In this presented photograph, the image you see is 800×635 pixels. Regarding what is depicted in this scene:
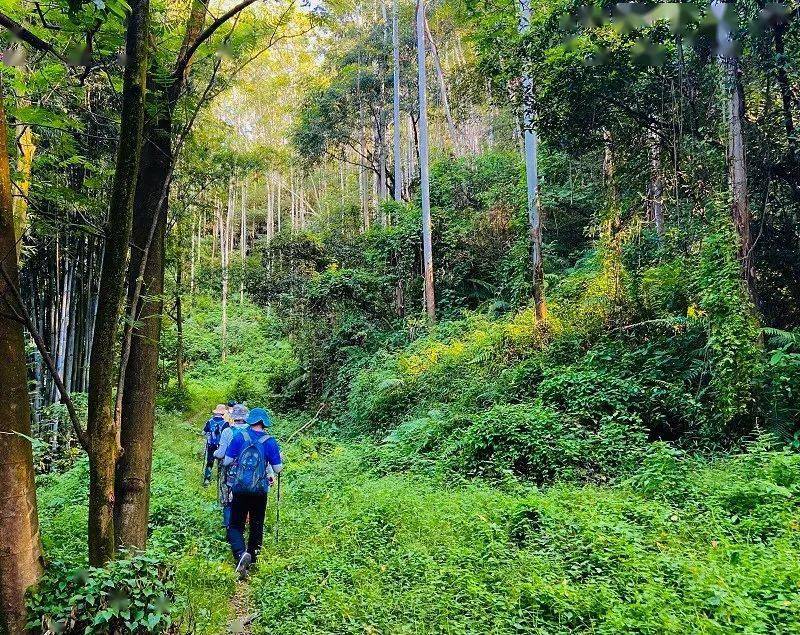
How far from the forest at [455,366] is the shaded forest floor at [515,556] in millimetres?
28

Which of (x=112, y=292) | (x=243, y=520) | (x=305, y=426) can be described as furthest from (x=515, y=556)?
(x=305, y=426)

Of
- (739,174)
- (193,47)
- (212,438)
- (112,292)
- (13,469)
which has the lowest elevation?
(212,438)

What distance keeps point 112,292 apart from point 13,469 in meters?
1.17

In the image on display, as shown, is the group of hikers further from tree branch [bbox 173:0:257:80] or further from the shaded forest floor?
tree branch [bbox 173:0:257:80]

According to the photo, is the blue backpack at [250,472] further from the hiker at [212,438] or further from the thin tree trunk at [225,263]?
the thin tree trunk at [225,263]

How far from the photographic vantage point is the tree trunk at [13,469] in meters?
2.96

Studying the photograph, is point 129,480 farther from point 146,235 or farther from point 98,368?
point 146,235

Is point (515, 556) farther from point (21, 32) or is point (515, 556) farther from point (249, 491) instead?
point (21, 32)

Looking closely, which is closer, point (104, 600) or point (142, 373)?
point (104, 600)

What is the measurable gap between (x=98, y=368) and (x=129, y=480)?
112 cm

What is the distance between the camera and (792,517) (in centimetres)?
406

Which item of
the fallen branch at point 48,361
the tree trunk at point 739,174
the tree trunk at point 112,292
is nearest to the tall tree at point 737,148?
the tree trunk at point 739,174

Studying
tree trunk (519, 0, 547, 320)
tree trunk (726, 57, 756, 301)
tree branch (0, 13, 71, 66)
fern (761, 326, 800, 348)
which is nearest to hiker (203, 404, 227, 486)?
tree trunk (519, 0, 547, 320)

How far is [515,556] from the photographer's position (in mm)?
4188
